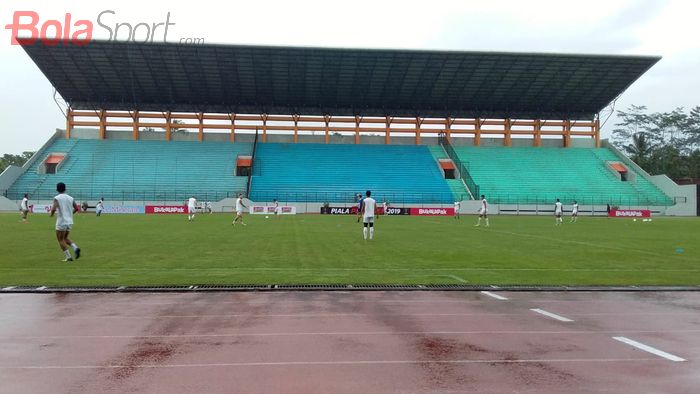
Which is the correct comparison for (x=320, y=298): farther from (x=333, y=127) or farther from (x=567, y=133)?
(x=567, y=133)

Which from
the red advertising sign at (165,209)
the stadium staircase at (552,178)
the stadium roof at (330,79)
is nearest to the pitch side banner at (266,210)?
the red advertising sign at (165,209)

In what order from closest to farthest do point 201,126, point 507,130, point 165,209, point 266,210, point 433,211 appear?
point 165,209 → point 266,210 → point 433,211 → point 201,126 → point 507,130

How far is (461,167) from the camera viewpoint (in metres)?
61.9

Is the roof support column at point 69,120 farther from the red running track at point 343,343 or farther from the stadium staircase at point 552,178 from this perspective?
the red running track at point 343,343

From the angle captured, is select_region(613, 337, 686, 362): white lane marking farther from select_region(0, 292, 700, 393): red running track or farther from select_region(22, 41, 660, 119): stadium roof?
select_region(22, 41, 660, 119): stadium roof

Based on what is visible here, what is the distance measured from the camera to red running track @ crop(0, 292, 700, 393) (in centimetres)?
461

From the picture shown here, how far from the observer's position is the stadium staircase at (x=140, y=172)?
52.8 metres

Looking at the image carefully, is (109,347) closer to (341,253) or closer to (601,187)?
(341,253)

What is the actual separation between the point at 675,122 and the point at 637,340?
106813mm

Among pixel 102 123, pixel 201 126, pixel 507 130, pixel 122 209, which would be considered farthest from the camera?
pixel 507 130

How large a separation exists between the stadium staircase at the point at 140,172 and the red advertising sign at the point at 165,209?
2.49 m

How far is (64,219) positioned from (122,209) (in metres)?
39.1

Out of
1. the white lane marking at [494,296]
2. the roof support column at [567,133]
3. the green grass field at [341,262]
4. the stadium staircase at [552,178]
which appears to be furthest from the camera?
the roof support column at [567,133]

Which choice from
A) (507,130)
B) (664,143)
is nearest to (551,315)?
(507,130)
